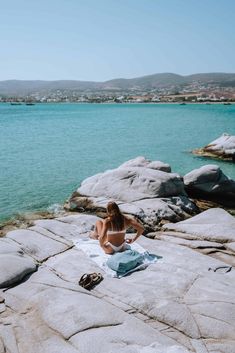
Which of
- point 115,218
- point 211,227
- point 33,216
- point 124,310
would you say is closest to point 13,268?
point 115,218

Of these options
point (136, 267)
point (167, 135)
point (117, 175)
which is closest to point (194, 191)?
point (117, 175)

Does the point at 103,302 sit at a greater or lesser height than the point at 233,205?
greater

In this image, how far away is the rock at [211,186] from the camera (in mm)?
20219

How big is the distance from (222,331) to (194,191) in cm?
1362

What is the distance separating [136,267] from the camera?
9984 millimetres

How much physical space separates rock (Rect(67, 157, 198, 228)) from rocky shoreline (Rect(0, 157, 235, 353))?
5.10 feet

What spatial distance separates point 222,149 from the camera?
36.9m

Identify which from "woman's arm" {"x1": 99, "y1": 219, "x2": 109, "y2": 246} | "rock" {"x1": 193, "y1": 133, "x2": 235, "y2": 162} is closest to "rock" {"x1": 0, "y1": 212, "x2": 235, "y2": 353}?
"woman's arm" {"x1": 99, "y1": 219, "x2": 109, "y2": 246}

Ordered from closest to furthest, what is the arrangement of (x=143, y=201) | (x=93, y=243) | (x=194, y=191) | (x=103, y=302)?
1. (x=103, y=302)
2. (x=93, y=243)
3. (x=143, y=201)
4. (x=194, y=191)

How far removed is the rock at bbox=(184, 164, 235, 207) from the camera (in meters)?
20.2

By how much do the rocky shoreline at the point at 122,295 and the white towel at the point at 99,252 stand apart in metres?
Answer: 0.17

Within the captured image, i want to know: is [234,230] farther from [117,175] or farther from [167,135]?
[167,135]

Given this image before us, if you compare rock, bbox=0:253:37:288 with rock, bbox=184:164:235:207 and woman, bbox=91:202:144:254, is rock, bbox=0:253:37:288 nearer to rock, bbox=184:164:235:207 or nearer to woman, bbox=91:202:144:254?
woman, bbox=91:202:144:254

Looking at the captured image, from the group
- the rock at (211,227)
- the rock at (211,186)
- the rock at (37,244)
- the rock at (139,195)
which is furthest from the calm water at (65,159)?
the rock at (211,227)
